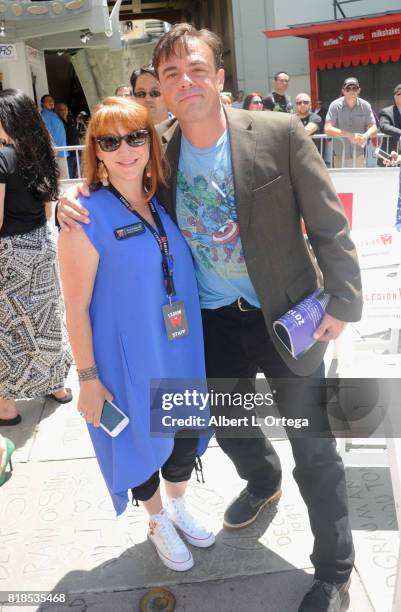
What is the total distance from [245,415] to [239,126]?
118 centimetres

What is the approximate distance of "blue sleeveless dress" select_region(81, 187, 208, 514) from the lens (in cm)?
200

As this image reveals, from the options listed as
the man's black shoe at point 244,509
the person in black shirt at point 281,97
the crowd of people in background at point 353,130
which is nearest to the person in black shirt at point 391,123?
the crowd of people in background at point 353,130

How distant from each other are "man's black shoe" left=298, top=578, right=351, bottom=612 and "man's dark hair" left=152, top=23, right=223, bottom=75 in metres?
1.88

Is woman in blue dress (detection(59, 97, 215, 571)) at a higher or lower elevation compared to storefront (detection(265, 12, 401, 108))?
lower

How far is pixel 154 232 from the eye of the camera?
2070 mm

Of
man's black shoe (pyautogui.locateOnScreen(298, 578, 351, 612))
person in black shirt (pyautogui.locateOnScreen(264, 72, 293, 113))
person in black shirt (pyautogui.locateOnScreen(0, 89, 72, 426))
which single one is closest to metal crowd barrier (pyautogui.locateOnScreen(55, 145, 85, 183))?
person in black shirt (pyautogui.locateOnScreen(264, 72, 293, 113))

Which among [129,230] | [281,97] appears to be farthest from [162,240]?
[281,97]

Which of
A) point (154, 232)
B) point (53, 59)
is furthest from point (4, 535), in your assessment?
point (53, 59)

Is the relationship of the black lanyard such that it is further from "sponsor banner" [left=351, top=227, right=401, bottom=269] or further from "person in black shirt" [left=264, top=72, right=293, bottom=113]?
"person in black shirt" [left=264, top=72, right=293, bottom=113]

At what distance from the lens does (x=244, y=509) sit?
265 cm

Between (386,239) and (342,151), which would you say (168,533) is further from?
(342,151)

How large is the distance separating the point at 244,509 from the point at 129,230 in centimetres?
140

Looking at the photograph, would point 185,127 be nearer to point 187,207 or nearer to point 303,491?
point 187,207

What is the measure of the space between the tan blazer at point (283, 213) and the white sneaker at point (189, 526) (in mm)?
893
